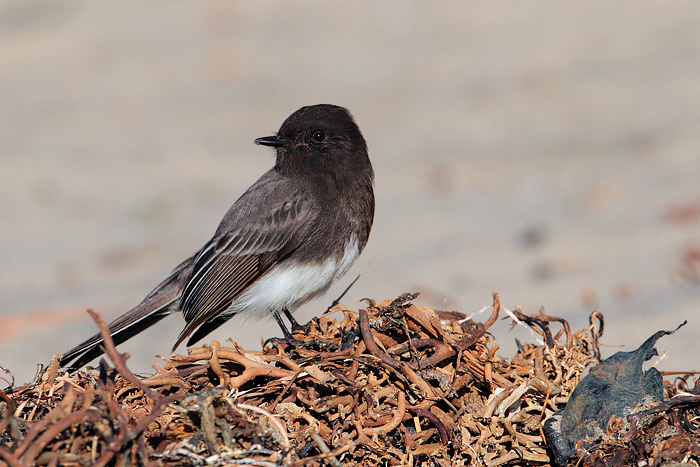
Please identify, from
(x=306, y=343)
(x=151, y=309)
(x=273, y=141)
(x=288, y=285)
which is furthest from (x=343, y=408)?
(x=273, y=141)

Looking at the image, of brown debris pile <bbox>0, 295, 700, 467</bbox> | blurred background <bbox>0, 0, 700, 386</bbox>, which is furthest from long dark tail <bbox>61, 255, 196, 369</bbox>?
brown debris pile <bbox>0, 295, 700, 467</bbox>

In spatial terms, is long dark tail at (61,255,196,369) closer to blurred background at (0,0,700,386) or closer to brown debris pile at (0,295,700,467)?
blurred background at (0,0,700,386)

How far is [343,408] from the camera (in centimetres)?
292

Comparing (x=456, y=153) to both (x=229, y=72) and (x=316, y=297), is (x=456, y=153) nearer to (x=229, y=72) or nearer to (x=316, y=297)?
(x=229, y=72)

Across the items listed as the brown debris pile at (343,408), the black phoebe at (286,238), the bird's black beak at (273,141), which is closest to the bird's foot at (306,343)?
the brown debris pile at (343,408)

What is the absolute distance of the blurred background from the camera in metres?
7.26

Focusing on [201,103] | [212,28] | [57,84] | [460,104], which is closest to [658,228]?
[460,104]

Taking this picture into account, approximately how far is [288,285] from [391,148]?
708 centimetres

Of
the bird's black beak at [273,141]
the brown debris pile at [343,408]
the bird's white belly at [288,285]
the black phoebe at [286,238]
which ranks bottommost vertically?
the brown debris pile at [343,408]

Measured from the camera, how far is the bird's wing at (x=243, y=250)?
489cm

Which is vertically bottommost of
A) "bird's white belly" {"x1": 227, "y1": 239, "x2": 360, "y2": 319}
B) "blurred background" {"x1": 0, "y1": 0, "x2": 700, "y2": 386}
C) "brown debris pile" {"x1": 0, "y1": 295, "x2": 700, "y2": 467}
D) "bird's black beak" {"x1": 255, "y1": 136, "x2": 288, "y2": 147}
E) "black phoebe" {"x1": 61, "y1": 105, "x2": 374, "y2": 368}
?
"brown debris pile" {"x1": 0, "y1": 295, "x2": 700, "y2": 467}

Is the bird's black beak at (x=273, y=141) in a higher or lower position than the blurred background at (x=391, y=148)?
lower

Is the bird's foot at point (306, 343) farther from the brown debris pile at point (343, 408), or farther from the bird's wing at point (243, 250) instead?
the bird's wing at point (243, 250)

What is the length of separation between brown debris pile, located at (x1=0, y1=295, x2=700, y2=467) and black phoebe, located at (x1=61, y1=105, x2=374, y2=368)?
1490mm
